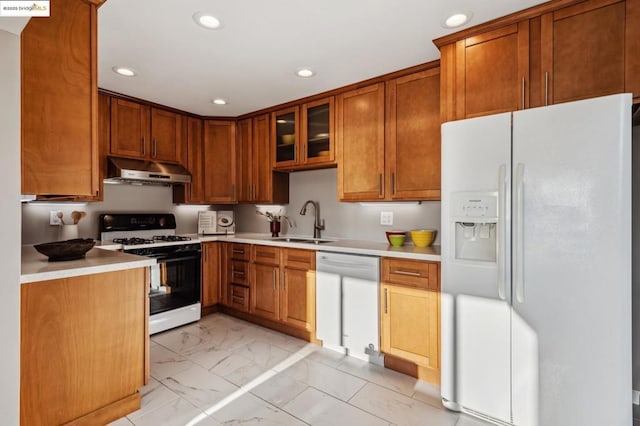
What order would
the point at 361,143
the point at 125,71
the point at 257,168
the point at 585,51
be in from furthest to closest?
the point at 257,168 → the point at 361,143 → the point at 125,71 → the point at 585,51

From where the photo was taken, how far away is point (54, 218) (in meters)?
3.03

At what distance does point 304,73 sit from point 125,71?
1.45m

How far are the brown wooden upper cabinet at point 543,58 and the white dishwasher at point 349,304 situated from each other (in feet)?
4.19

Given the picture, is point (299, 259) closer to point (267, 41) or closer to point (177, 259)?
point (177, 259)

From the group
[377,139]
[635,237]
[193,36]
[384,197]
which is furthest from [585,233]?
[193,36]

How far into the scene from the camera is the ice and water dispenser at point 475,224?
1.75m

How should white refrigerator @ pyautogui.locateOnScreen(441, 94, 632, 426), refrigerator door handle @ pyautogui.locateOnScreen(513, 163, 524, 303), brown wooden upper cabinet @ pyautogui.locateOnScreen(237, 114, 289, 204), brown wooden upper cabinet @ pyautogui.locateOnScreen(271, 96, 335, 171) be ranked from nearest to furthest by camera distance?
white refrigerator @ pyautogui.locateOnScreen(441, 94, 632, 426), refrigerator door handle @ pyautogui.locateOnScreen(513, 163, 524, 303), brown wooden upper cabinet @ pyautogui.locateOnScreen(271, 96, 335, 171), brown wooden upper cabinet @ pyautogui.locateOnScreen(237, 114, 289, 204)

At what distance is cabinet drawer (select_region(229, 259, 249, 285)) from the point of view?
11.3 ft

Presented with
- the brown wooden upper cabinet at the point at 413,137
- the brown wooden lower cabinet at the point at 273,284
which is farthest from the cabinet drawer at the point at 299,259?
the brown wooden upper cabinet at the point at 413,137

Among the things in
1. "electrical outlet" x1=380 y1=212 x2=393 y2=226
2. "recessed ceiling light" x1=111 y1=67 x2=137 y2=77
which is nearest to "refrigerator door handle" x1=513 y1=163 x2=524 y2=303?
"electrical outlet" x1=380 y1=212 x2=393 y2=226

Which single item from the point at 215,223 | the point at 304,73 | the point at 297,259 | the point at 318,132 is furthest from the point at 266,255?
the point at 304,73

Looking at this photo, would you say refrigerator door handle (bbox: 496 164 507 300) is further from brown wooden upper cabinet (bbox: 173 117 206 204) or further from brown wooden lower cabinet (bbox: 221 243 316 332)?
brown wooden upper cabinet (bbox: 173 117 206 204)

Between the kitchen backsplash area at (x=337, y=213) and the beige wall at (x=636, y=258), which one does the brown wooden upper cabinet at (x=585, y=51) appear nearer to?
the beige wall at (x=636, y=258)

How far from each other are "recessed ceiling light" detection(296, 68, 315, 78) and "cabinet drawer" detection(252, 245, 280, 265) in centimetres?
157
